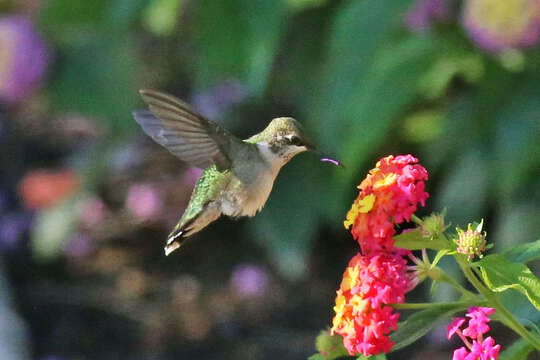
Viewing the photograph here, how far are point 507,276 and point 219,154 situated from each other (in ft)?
1.81

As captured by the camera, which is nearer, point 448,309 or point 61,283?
point 448,309

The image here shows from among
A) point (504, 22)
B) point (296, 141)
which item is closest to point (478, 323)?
point (296, 141)

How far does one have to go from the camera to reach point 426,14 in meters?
2.78

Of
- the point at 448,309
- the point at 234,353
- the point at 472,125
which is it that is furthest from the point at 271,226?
the point at 448,309

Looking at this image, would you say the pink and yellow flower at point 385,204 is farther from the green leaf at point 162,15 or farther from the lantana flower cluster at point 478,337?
the green leaf at point 162,15

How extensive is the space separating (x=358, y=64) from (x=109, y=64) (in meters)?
1.35

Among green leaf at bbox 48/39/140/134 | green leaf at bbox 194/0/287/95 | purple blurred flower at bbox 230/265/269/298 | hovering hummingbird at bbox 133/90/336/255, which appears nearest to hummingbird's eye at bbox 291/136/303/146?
hovering hummingbird at bbox 133/90/336/255

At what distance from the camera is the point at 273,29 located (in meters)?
2.72

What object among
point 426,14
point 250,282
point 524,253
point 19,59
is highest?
point 19,59

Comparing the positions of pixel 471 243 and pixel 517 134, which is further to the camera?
pixel 517 134

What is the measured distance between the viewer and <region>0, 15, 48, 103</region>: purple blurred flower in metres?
3.54

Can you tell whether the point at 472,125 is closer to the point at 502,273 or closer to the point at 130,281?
the point at 130,281

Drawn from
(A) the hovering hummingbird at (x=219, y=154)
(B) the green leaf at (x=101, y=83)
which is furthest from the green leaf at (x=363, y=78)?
(A) the hovering hummingbird at (x=219, y=154)

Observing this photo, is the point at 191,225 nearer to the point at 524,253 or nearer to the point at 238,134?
the point at 524,253
